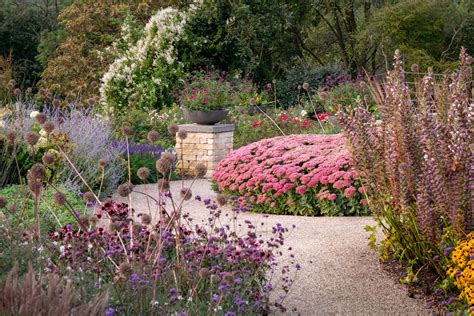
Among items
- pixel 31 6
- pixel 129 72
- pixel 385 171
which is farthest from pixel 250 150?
pixel 31 6

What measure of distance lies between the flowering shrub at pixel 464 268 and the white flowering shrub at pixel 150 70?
12.8 metres

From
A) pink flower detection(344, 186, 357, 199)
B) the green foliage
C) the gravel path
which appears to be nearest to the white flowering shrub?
the green foliage

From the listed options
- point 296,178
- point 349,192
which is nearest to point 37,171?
point 349,192

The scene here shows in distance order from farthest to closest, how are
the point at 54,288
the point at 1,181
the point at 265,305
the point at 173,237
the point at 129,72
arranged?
the point at 129,72
the point at 1,181
the point at 173,237
the point at 265,305
the point at 54,288

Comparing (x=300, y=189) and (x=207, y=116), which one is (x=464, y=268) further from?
(x=207, y=116)

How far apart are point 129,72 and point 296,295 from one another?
13.3m

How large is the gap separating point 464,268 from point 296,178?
137 inches

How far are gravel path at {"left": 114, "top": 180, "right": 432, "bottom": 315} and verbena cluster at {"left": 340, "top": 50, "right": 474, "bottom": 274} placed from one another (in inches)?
11.1

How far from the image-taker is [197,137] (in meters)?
11.3

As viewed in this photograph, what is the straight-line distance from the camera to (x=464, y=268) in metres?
4.44

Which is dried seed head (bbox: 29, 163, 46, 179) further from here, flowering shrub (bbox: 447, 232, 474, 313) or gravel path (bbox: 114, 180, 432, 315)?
flowering shrub (bbox: 447, 232, 474, 313)

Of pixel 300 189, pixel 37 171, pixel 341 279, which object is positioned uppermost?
pixel 37 171

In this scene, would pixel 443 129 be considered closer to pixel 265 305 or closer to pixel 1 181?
pixel 265 305

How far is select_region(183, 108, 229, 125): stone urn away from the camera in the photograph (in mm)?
11305
